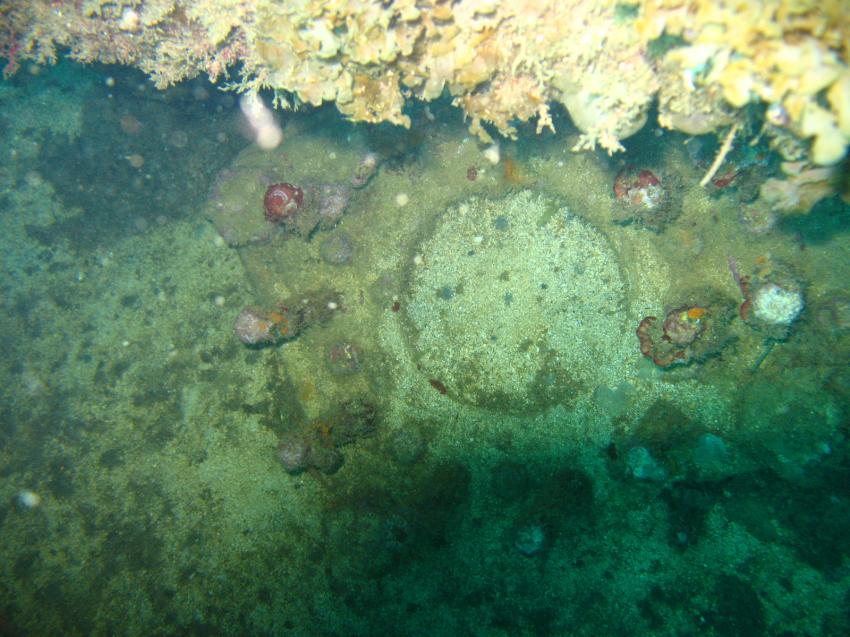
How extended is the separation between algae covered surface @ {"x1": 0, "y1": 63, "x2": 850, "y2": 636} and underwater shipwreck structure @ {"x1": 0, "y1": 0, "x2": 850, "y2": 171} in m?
1.99

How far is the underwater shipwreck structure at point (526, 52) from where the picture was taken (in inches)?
106

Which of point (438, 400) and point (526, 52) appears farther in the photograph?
point (438, 400)

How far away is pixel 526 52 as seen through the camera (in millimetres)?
3857

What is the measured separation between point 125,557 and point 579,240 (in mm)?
7857

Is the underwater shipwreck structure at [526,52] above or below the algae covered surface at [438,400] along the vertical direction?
above

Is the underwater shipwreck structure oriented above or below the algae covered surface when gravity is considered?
above

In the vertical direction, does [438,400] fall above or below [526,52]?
below

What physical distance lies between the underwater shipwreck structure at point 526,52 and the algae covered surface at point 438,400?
199 centimetres

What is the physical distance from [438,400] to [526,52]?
425 cm

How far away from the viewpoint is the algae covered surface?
17.0 feet

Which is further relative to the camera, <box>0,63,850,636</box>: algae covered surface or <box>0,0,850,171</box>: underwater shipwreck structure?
<box>0,63,850,636</box>: algae covered surface

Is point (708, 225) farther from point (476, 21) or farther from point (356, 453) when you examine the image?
point (356, 453)

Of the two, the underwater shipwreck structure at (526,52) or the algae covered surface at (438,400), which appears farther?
the algae covered surface at (438,400)

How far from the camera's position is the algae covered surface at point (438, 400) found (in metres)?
5.20
